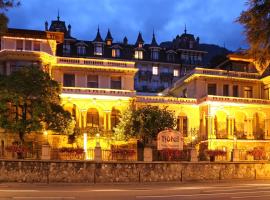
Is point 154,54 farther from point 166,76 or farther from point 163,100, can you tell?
point 163,100

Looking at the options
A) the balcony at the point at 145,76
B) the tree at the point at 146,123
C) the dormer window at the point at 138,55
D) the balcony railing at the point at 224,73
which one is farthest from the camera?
the balcony at the point at 145,76

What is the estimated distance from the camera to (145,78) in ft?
335

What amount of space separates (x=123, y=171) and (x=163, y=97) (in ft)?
71.3

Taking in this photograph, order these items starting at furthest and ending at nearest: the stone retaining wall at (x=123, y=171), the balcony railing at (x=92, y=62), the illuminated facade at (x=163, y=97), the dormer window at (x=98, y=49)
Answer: the dormer window at (x=98, y=49) < the balcony railing at (x=92, y=62) < the illuminated facade at (x=163, y=97) < the stone retaining wall at (x=123, y=171)

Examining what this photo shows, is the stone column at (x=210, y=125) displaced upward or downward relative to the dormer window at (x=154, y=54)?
downward

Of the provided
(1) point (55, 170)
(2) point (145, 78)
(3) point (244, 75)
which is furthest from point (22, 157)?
(2) point (145, 78)

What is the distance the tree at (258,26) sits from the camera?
1823 cm

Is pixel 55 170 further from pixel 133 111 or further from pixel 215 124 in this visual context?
pixel 215 124

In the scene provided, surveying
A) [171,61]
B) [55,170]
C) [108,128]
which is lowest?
[55,170]

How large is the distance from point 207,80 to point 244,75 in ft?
16.9

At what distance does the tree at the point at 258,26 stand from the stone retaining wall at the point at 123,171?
23135mm

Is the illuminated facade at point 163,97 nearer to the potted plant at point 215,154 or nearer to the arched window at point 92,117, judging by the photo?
the arched window at point 92,117

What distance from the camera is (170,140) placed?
43469 mm

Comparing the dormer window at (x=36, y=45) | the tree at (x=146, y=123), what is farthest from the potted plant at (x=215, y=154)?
the dormer window at (x=36, y=45)
